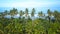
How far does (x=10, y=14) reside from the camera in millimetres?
75062

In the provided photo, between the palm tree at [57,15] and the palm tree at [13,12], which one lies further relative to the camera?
the palm tree at [13,12]

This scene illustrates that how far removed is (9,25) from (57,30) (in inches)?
520

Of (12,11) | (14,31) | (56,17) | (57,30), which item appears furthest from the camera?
(12,11)

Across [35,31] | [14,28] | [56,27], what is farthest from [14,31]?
[56,27]

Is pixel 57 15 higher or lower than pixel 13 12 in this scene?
lower

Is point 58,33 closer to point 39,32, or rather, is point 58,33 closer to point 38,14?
point 39,32

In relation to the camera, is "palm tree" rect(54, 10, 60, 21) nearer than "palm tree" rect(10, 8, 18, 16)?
Yes

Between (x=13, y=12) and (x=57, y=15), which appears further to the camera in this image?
(x=13, y=12)

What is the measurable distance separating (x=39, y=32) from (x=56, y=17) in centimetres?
2084

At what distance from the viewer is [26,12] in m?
77.4

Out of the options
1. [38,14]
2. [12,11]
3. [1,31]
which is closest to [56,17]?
[38,14]

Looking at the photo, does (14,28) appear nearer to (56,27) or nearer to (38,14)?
(56,27)

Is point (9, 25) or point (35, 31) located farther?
point (9, 25)

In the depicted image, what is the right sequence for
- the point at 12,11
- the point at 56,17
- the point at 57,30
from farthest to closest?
the point at 12,11, the point at 56,17, the point at 57,30
